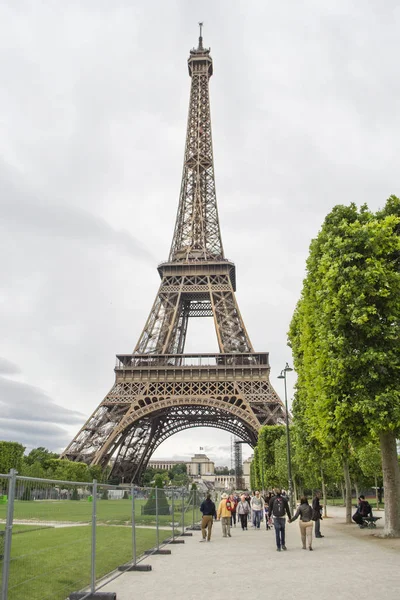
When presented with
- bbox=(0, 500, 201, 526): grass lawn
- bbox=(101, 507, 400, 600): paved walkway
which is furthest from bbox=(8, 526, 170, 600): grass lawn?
bbox=(101, 507, 400, 600): paved walkway

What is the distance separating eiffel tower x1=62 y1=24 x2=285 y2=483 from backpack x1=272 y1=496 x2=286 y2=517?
32.7 meters

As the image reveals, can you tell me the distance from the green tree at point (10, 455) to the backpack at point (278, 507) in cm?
3450

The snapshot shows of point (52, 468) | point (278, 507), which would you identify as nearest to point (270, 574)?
point (278, 507)

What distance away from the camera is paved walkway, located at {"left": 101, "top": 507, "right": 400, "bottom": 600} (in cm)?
859

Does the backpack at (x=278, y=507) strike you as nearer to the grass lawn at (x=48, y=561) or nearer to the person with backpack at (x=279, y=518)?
the person with backpack at (x=279, y=518)

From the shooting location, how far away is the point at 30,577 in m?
6.36

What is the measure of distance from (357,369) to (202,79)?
68.3 metres

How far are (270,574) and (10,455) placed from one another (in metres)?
40.0

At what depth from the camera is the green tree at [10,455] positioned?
44.6 meters

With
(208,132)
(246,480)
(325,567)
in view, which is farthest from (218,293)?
(246,480)

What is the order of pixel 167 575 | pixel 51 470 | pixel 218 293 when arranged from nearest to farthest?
pixel 167 575, pixel 51 470, pixel 218 293

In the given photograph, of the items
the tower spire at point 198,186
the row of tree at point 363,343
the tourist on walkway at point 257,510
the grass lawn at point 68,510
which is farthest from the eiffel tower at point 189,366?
the grass lawn at point 68,510

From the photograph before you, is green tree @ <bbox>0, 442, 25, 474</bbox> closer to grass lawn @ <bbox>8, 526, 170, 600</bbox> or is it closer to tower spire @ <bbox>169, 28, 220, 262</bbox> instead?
tower spire @ <bbox>169, 28, 220, 262</bbox>

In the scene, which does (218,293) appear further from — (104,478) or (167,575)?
(167,575)
